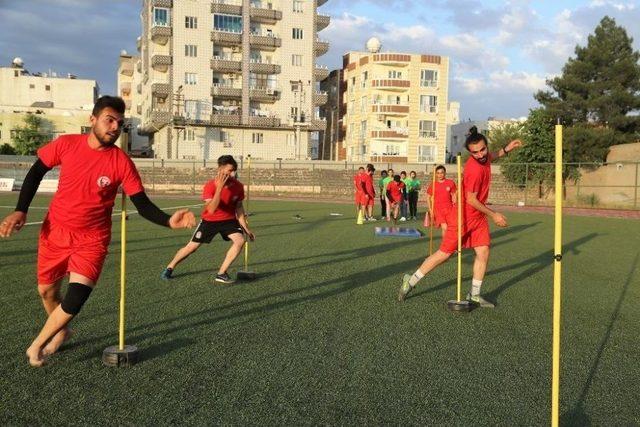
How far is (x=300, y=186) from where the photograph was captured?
4675 centimetres

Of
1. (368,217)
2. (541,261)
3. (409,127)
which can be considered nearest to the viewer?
(541,261)

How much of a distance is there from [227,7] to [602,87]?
114 feet

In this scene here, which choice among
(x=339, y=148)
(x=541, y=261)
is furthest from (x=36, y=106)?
(x=541, y=261)

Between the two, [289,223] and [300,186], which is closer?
[289,223]

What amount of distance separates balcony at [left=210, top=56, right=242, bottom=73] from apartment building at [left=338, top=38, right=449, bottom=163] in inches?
566

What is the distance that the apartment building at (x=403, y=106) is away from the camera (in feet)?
216

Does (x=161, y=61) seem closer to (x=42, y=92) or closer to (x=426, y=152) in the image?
(x=426, y=152)

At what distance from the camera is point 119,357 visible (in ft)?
15.4

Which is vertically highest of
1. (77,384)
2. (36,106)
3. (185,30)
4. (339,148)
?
(185,30)

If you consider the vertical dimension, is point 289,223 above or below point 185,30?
below

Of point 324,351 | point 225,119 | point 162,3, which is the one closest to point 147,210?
point 324,351

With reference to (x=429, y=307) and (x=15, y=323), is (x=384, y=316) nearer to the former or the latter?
(x=429, y=307)

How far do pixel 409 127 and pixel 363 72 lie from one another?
25.7 feet

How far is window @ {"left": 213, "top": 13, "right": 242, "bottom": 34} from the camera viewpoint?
60.6 m
